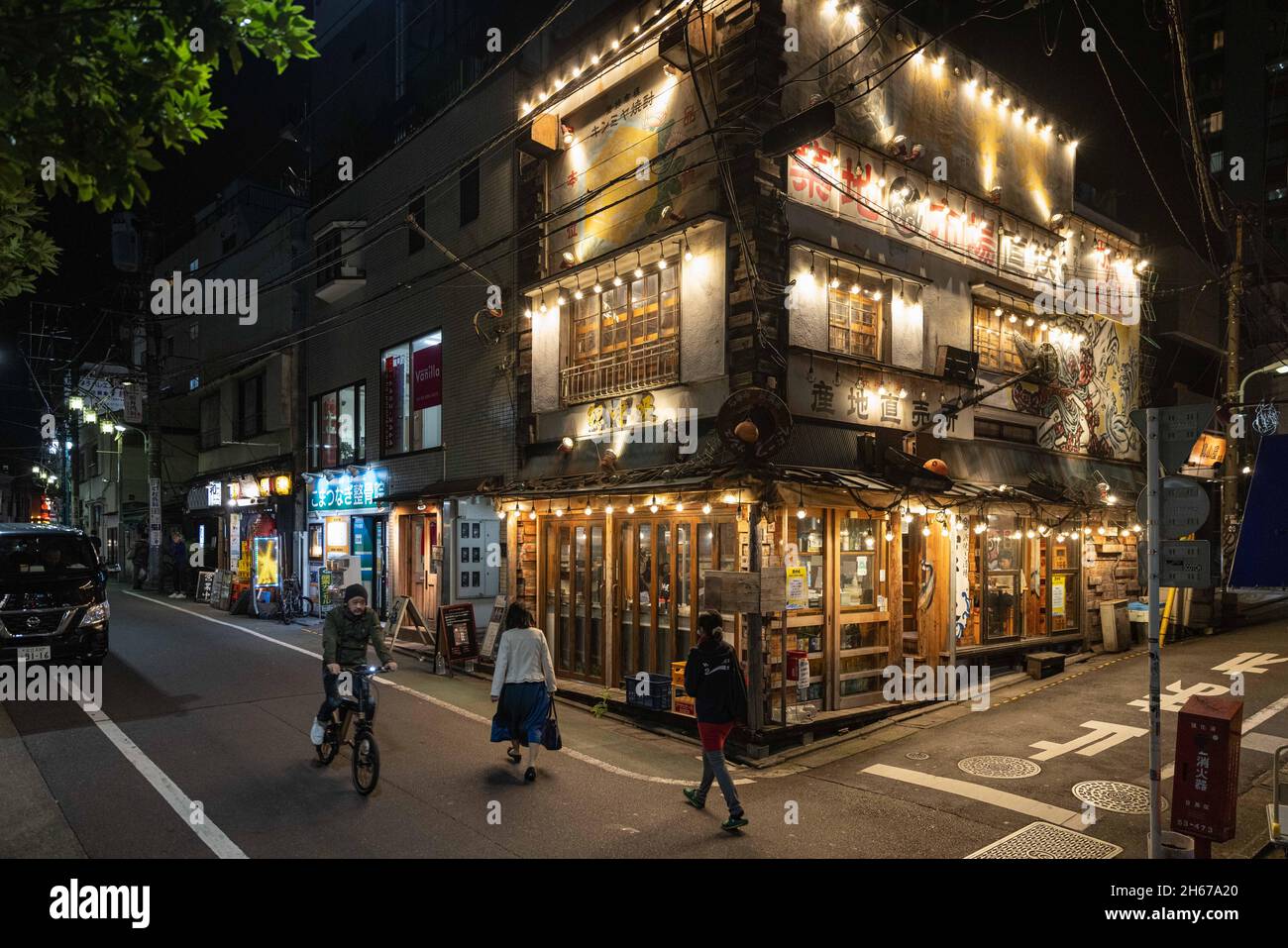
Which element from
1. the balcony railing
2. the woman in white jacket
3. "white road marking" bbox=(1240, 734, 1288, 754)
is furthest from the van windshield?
"white road marking" bbox=(1240, 734, 1288, 754)

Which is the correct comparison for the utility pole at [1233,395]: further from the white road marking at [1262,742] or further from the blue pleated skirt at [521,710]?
the blue pleated skirt at [521,710]

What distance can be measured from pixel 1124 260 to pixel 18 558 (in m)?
24.1

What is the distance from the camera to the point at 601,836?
22.8 feet

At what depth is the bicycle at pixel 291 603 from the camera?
2095 centimetres

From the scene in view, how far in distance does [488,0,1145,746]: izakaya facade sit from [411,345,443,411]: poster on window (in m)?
3.87

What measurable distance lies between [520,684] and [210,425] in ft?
87.8

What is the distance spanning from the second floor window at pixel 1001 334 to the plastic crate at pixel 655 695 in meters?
8.57

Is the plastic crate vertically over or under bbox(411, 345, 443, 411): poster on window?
under

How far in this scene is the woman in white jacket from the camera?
872cm

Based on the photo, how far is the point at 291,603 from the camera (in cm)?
2108

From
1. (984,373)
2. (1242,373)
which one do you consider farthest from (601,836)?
(1242,373)

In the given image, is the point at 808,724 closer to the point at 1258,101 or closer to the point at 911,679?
the point at 911,679

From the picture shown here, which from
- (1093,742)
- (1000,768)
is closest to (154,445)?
(1000,768)

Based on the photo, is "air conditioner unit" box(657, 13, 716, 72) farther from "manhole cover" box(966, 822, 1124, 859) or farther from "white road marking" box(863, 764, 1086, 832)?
"manhole cover" box(966, 822, 1124, 859)
